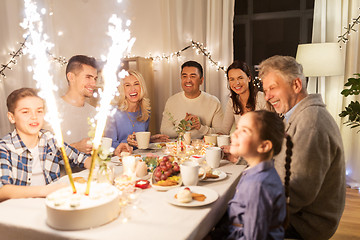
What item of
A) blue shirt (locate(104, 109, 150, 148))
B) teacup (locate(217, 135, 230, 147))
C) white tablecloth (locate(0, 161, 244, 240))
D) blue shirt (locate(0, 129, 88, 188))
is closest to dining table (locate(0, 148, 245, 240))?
white tablecloth (locate(0, 161, 244, 240))

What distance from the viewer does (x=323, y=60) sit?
360 cm

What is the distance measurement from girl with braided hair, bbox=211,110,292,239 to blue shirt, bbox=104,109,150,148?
168 cm

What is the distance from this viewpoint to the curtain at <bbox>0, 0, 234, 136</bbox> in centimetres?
438

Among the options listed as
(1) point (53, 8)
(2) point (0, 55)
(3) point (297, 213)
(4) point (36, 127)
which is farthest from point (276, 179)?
(1) point (53, 8)

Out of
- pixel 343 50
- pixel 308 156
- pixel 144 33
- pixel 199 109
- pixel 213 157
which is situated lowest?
pixel 213 157

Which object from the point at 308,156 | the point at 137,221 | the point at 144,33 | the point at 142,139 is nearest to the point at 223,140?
the point at 142,139

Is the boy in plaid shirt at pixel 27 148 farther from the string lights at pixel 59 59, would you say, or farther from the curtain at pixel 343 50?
the curtain at pixel 343 50

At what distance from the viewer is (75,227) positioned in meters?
1.19

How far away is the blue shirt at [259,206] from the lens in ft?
3.92

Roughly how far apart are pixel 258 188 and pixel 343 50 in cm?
340

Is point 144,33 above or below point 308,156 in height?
above

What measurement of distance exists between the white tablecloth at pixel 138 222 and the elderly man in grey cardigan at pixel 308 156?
0.40 metres

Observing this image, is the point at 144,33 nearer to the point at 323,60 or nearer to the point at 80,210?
the point at 323,60

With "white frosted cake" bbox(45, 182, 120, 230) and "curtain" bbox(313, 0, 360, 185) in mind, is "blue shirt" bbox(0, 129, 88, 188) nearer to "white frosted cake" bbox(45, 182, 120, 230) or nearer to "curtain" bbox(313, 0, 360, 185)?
"white frosted cake" bbox(45, 182, 120, 230)
